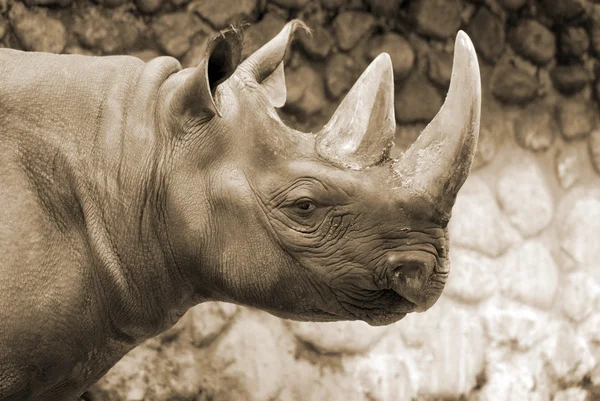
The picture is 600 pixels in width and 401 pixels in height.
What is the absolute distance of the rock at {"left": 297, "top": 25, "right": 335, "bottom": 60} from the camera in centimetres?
418

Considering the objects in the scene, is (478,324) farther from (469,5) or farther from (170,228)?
(170,228)

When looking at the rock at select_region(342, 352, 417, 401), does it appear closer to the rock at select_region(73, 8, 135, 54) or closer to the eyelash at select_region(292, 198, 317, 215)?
the rock at select_region(73, 8, 135, 54)

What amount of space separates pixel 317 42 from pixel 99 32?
805 millimetres

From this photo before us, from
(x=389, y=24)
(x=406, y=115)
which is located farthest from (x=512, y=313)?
(x=389, y=24)

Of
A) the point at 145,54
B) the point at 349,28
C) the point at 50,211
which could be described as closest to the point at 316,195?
the point at 50,211

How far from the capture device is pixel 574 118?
4.61m

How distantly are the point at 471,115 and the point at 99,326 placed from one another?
3.22 feet

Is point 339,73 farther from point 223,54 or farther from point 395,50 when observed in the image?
point 223,54

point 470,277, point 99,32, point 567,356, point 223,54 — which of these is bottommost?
point 567,356

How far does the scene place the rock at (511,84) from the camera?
4.53 m

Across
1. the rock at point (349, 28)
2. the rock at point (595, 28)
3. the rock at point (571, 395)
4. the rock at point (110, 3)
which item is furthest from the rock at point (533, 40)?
the rock at point (110, 3)

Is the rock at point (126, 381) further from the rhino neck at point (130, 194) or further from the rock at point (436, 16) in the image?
the rock at point (436, 16)

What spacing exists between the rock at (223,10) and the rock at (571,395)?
5.90 feet

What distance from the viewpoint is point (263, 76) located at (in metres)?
2.90
